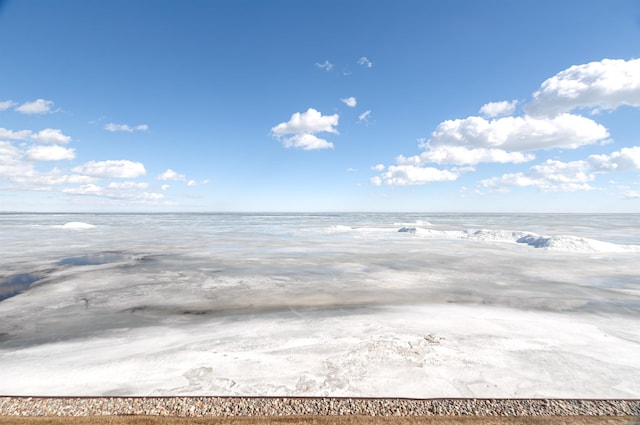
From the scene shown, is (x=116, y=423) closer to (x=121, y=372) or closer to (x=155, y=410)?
(x=155, y=410)

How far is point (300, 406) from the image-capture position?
13.9 feet

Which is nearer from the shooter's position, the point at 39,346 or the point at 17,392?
the point at 17,392

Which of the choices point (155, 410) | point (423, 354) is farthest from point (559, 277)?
point (155, 410)

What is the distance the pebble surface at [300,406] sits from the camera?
13.5ft

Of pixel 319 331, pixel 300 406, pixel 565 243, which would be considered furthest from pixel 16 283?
pixel 565 243

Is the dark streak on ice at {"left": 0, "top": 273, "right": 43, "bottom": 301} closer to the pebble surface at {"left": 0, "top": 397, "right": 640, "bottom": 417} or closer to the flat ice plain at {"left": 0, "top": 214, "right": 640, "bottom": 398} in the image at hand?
the flat ice plain at {"left": 0, "top": 214, "right": 640, "bottom": 398}

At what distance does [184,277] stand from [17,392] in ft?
27.2

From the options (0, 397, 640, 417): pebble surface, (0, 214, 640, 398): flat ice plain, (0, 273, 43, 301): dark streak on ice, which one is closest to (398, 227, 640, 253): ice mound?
(0, 214, 640, 398): flat ice plain

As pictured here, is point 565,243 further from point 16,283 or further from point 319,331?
point 16,283

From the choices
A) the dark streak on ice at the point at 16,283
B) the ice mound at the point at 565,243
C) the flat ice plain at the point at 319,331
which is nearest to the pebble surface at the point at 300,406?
the flat ice plain at the point at 319,331

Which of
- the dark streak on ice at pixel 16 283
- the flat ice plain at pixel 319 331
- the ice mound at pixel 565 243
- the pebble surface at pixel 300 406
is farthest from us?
the ice mound at pixel 565 243

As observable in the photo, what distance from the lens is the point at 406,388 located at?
4730 mm

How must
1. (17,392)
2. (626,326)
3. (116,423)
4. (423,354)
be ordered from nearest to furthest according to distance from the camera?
(116,423), (17,392), (423,354), (626,326)

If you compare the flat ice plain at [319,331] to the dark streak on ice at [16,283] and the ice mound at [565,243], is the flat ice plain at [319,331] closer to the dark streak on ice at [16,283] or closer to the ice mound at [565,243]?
the dark streak on ice at [16,283]
